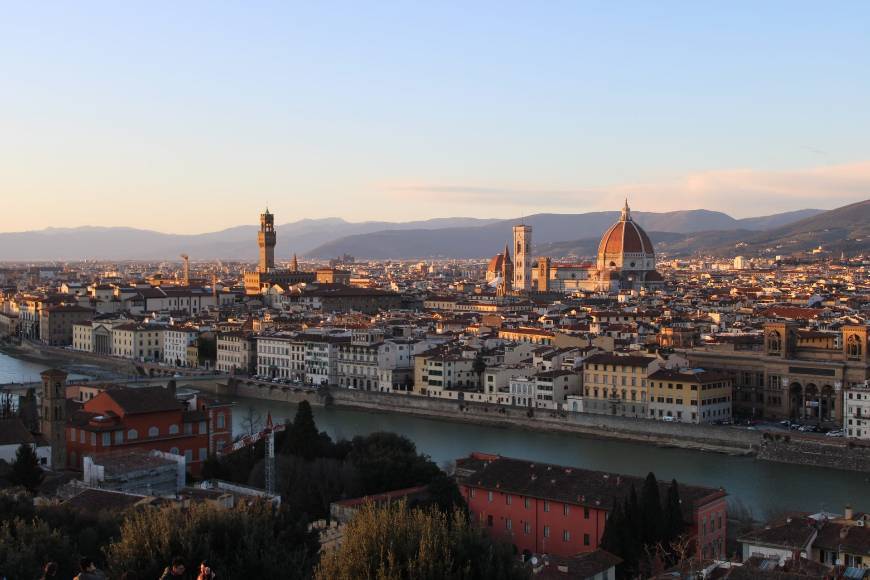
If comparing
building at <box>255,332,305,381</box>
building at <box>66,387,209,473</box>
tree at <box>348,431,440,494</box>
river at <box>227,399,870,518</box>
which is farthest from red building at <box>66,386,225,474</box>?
building at <box>255,332,305,381</box>

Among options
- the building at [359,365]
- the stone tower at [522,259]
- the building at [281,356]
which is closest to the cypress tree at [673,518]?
the building at [359,365]

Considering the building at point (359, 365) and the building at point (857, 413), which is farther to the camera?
the building at point (359, 365)

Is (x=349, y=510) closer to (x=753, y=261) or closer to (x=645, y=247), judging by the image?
(x=645, y=247)

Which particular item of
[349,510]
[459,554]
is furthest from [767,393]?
[459,554]

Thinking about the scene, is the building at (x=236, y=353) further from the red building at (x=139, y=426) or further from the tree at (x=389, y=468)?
the tree at (x=389, y=468)

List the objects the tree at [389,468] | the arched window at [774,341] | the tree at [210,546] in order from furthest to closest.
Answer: the arched window at [774,341] → the tree at [389,468] → the tree at [210,546]

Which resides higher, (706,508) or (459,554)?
(459,554)
